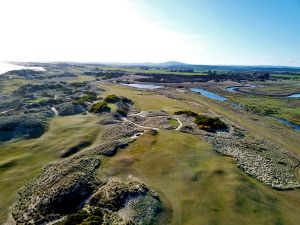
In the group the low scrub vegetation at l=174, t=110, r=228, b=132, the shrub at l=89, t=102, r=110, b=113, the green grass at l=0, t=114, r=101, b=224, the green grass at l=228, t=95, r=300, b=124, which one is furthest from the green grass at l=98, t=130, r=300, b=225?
the green grass at l=228, t=95, r=300, b=124

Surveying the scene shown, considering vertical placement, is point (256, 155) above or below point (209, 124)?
below

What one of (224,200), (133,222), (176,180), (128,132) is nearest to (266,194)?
(224,200)

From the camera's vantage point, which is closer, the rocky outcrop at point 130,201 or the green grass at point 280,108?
the rocky outcrop at point 130,201

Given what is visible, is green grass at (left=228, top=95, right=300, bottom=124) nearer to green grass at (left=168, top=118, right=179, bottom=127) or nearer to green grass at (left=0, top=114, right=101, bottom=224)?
green grass at (left=168, top=118, right=179, bottom=127)

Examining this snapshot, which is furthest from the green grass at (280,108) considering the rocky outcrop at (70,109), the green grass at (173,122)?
the rocky outcrop at (70,109)

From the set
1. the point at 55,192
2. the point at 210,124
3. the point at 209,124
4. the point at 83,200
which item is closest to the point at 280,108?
the point at 210,124

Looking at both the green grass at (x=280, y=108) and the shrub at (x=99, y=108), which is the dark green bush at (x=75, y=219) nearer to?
the shrub at (x=99, y=108)

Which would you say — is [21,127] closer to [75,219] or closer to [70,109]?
[70,109]
